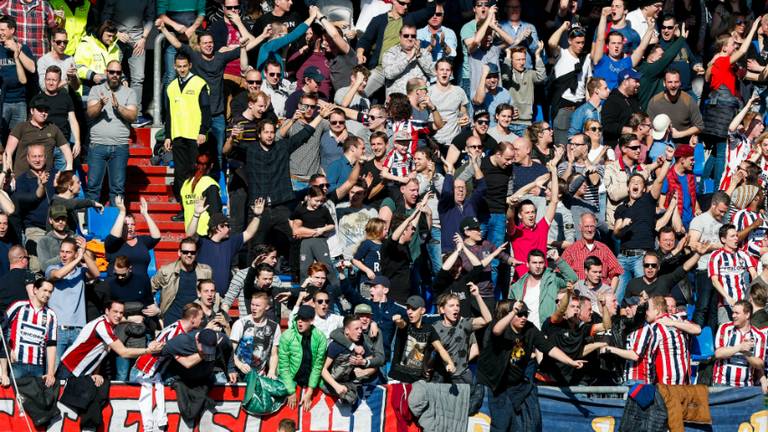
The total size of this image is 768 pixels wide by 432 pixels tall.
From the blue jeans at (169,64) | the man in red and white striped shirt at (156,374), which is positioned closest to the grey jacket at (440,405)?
the man in red and white striped shirt at (156,374)

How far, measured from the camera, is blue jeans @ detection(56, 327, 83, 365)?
19938 millimetres

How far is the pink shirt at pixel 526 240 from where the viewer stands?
2208 centimetres

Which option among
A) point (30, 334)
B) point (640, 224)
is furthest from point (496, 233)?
point (30, 334)

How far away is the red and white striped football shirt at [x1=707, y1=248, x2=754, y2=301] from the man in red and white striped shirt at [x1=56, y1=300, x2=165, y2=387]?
22.5ft

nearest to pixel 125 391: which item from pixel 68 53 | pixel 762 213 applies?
pixel 68 53

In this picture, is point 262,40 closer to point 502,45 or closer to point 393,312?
point 502,45

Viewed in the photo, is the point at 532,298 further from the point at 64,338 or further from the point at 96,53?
the point at 96,53

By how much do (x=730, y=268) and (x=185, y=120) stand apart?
22.4 feet

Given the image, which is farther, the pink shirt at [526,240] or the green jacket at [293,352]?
the pink shirt at [526,240]

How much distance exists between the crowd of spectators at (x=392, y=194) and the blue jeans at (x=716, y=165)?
0.13 ft

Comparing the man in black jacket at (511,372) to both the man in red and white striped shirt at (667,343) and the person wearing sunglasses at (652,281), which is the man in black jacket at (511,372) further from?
the person wearing sunglasses at (652,281)

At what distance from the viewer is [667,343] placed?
66.8 feet

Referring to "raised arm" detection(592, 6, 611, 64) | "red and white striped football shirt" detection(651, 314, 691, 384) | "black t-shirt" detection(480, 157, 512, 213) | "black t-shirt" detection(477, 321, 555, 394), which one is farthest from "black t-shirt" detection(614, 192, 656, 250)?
"raised arm" detection(592, 6, 611, 64)

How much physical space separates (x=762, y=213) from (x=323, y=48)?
20.4 feet
